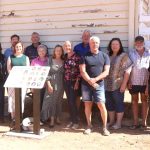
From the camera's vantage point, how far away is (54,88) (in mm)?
8164

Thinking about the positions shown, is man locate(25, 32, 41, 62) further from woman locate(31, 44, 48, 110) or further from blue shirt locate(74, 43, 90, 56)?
blue shirt locate(74, 43, 90, 56)

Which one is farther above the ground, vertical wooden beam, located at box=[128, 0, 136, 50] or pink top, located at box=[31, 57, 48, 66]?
vertical wooden beam, located at box=[128, 0, 136, 50]

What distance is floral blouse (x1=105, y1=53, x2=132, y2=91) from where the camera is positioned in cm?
779

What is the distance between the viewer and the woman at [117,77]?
25.6 feet

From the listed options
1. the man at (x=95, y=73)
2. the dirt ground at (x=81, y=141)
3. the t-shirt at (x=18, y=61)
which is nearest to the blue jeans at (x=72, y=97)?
the dirt ground at (x=81, y=141)

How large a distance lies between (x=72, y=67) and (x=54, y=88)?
0.60 m

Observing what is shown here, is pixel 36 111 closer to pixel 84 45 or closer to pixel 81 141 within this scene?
pixel 81 141

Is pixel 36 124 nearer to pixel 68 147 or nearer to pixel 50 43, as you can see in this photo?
pixel 68 147

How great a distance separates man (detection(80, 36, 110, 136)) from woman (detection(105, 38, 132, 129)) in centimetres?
39

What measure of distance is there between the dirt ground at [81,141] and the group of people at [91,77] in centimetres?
22

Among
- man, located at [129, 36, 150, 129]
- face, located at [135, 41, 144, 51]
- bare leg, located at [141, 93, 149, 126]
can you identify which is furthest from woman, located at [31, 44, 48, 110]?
bare leg, located at [141, 93, 149, 126]

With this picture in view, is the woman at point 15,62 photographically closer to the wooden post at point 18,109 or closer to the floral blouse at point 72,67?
the wooden post at point 18,109

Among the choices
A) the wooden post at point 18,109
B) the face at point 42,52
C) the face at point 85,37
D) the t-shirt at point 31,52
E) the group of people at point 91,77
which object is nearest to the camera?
the group of people at point 91,77

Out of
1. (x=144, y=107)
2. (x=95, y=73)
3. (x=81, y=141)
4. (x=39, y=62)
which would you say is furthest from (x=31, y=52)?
(x=144, y=107)
